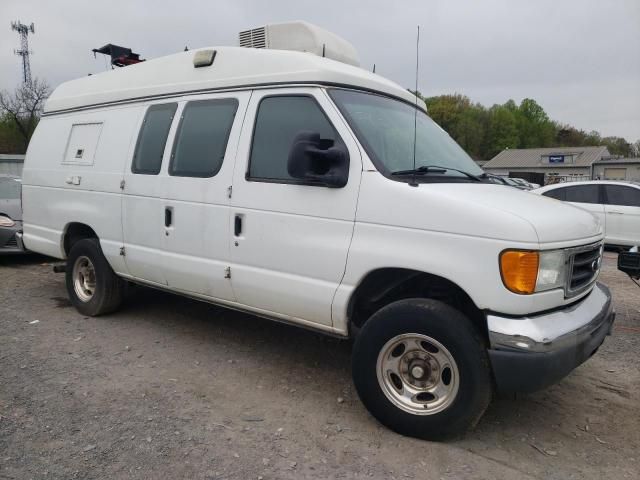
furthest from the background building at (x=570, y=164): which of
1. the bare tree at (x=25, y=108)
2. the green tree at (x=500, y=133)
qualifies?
the bare tree at (x=25, y=108)

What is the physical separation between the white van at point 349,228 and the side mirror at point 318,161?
0.01m

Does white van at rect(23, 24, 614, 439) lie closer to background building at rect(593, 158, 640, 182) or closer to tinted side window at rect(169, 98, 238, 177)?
tinted side window at rect(169, 98, 238, 177)

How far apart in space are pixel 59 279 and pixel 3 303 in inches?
51.6

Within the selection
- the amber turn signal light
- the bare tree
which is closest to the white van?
the amber turn signal light

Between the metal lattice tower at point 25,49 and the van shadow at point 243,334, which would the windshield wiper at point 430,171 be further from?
the metal lattice tower at point 25,49

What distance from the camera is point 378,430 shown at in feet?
11.0

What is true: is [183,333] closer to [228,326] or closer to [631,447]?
[228,326]

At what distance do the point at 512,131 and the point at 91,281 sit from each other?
287 ft

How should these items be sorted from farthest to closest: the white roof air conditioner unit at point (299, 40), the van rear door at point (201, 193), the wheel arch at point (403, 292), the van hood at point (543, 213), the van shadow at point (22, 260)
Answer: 1. the van shadow at point (22, 260)
2. the white roof air conditioner unit at point (299, 40)
3. the van rear door at point (201, 193)
4. the wheel arch at point (403, 292)
5. the van hood at point (543, 213)

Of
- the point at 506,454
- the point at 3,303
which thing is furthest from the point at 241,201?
the point at 3,303

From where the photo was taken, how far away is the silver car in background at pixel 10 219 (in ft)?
27.0

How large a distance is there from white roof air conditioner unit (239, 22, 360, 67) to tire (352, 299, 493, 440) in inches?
97.8

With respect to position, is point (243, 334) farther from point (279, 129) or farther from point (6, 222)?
point (6, 222)

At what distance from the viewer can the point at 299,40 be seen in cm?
454
